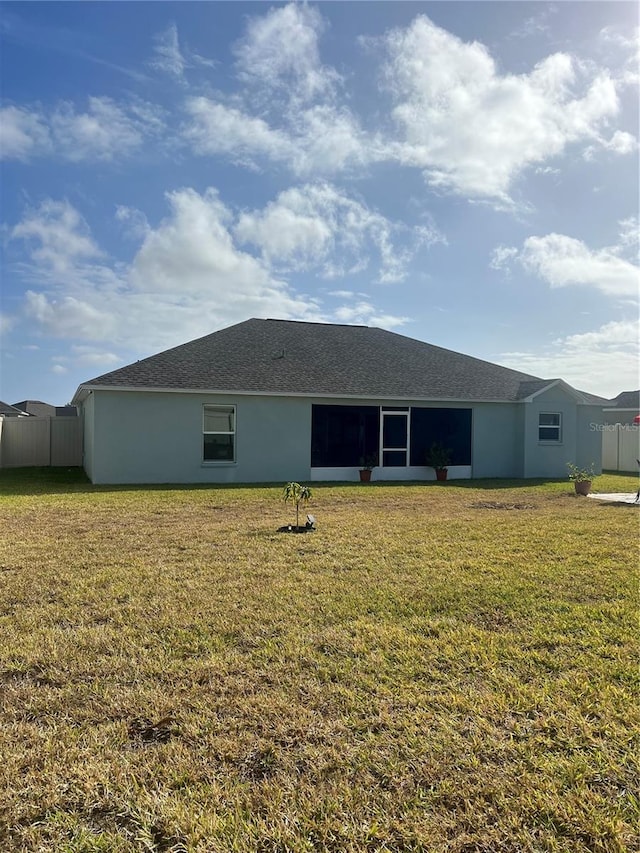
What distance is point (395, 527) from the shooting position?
9.07 meters

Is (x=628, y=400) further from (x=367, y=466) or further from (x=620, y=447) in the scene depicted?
(x=367, y=466)

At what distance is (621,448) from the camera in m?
22.9

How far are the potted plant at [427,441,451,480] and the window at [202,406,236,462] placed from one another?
21.9ft

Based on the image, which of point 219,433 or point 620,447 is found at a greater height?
point 219,433

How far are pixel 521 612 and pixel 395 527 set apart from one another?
13.7ft

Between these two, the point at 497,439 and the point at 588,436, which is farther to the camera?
the point at 588,436

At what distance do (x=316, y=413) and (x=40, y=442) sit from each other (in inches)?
495

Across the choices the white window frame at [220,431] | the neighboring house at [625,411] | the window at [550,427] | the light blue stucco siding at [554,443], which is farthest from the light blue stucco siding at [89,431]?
→ the neighboring house at [625,411]

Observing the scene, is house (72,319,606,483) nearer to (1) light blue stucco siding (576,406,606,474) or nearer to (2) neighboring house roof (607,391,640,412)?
(1) light blue stucco siding (576,406,606,474)

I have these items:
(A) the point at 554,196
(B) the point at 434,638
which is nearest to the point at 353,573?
(B) the point at 434,638

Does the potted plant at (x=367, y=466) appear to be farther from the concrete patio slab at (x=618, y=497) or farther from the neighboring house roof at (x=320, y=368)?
the concrete patio slab at (x=618, y=497)

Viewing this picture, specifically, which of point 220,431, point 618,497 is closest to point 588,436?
point 618,497

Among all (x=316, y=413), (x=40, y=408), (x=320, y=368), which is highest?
(x=40, y=408)

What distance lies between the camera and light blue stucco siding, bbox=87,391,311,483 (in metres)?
14.7
